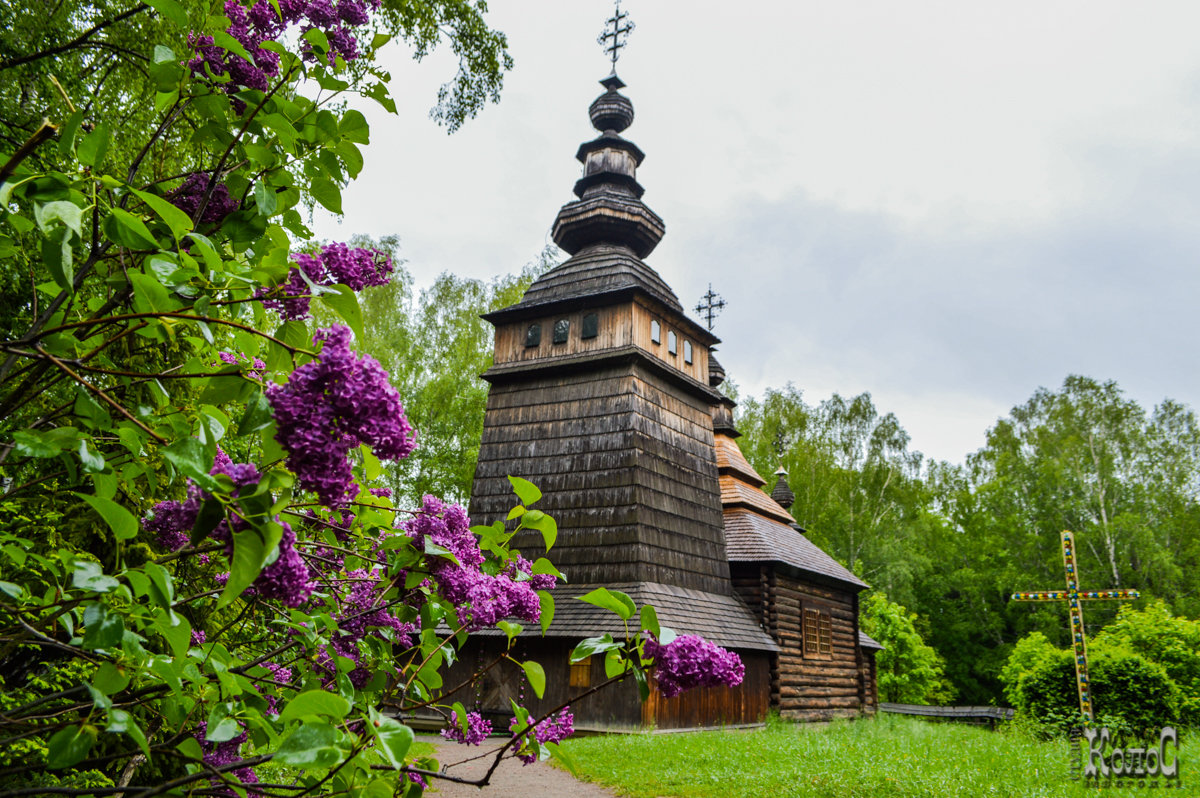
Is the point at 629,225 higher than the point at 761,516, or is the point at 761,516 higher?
the point at 629,225

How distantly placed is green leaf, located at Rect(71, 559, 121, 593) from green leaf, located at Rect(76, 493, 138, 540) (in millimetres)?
77

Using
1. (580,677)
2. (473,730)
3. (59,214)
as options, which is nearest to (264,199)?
(59,214)

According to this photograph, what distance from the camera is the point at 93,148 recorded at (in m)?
1.25

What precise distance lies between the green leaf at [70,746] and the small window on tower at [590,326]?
40.6 ft

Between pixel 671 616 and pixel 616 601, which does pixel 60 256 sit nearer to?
pixel 616 601

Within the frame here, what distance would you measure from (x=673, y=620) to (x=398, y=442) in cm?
1039

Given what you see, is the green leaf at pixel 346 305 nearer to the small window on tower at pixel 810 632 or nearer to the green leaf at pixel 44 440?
the green leaf at pixel 44 440

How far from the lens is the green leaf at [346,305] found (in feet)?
4.29

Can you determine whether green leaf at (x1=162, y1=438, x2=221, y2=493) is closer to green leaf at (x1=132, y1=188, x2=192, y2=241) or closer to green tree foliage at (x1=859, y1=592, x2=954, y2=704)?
green leaf at (x1=132, y1=188, x2=192, y2=241)

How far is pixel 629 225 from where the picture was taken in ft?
51.2

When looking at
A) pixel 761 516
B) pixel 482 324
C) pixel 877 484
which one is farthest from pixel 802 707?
pixel 877 484

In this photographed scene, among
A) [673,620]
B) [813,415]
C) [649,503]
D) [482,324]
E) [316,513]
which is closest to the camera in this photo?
[316,513]

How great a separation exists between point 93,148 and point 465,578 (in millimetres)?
1159

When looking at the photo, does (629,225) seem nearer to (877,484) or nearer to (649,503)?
(649,503)
